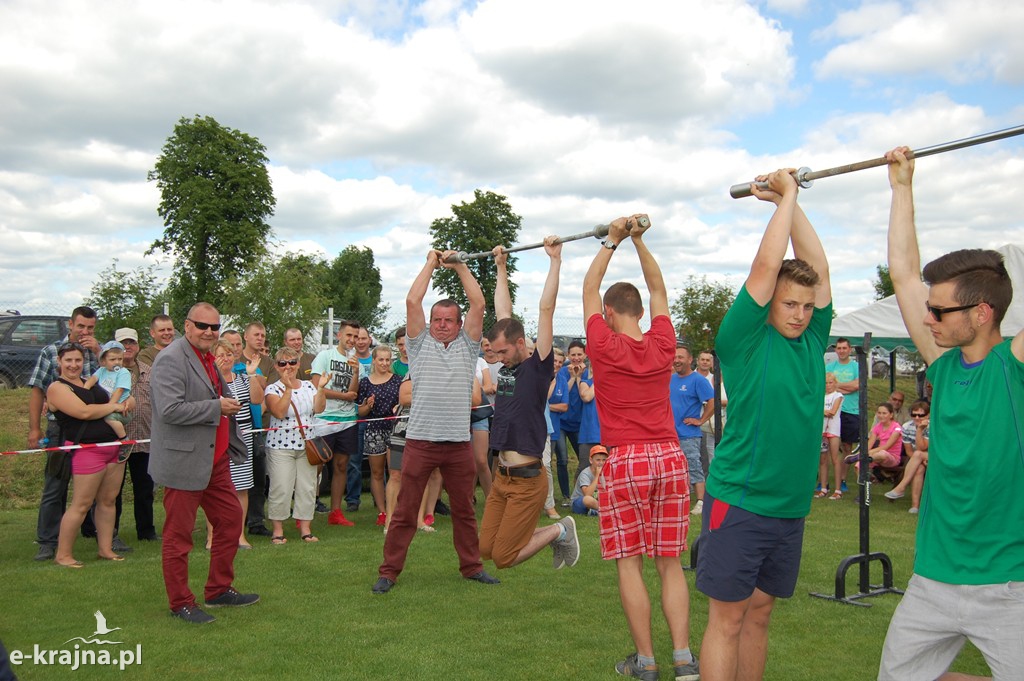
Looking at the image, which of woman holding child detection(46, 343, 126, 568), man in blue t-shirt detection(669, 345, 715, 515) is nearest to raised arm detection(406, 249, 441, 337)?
woman holding child detection(46, 343, 126, 568)

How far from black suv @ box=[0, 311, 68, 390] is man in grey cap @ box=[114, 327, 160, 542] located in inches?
313

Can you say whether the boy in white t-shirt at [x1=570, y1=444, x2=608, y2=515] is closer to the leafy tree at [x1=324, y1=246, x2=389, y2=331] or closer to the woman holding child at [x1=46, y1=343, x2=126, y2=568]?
the woman holding child at [x1=46, y1=343, x2=126, y2=568]

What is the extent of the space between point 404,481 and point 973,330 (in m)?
4.54

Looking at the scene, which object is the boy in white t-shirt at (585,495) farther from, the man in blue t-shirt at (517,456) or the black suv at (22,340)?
the black suv at (22,340)

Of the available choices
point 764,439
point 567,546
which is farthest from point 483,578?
point 764,439

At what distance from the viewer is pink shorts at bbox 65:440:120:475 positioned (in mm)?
7445

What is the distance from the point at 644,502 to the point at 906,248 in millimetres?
1957

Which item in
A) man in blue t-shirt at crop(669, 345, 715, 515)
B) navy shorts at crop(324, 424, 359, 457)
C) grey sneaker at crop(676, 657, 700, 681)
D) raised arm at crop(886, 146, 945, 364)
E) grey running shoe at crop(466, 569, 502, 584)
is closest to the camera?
raised arm at crop(886, 146, 945, 364)

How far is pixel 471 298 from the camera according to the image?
21.3 ft

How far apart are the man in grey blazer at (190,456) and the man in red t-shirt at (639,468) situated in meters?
2.76

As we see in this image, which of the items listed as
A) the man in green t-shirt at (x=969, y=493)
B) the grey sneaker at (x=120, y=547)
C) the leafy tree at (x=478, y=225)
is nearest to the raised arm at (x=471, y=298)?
the man in green t-shirt at (x=969, y=493)

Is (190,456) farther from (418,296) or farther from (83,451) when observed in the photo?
(83,451)

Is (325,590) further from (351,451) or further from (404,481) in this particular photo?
(351,451)

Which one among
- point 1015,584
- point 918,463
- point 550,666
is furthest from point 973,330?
point 918,463
